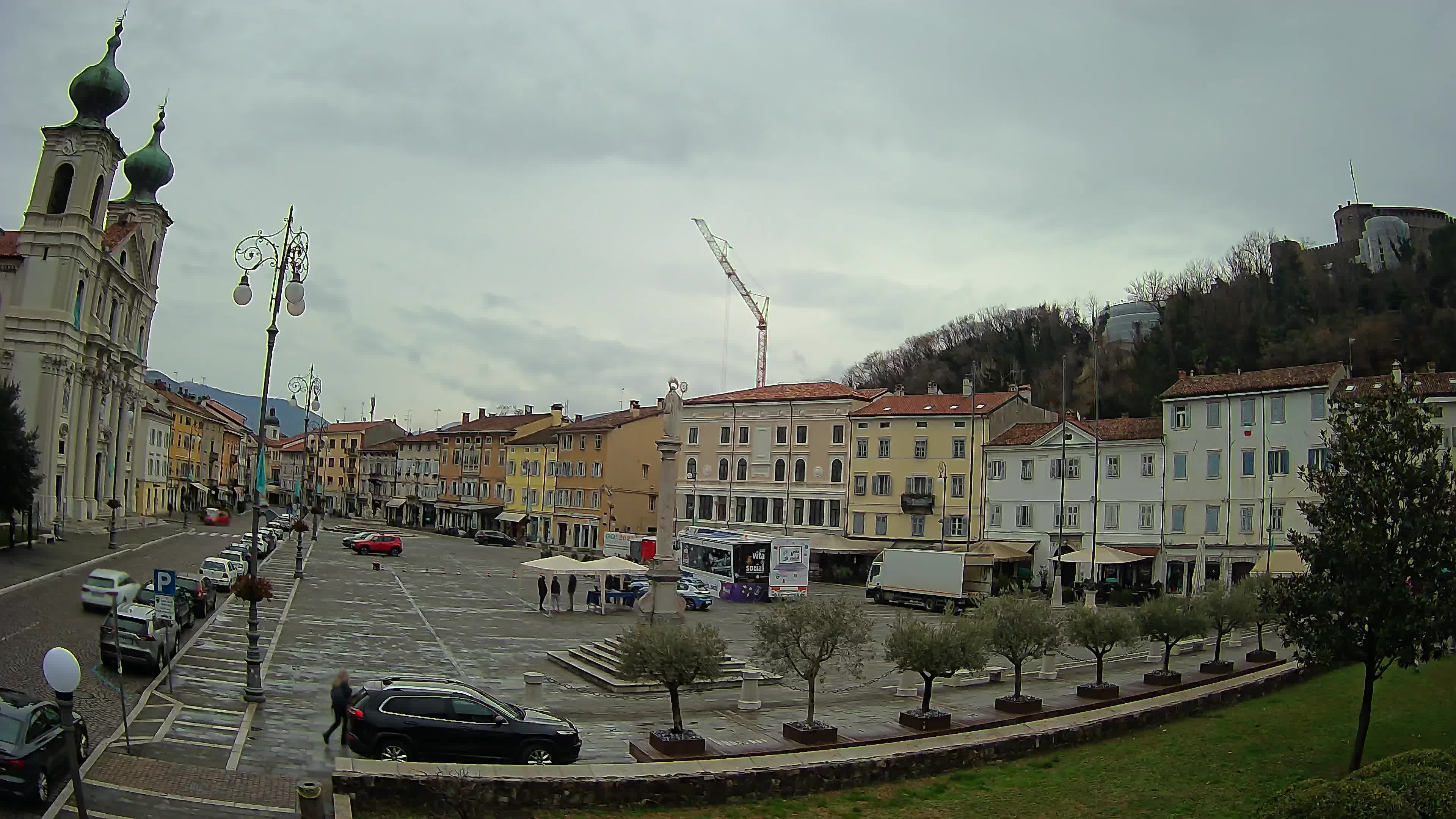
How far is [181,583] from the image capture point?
1242 inches

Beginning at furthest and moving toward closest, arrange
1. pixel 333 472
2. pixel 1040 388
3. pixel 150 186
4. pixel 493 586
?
pixel 333 472, pixel 1040 388, pixel 150 186, pixel 493 586

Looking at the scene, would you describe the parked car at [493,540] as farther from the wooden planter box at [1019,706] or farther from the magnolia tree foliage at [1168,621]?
the wooden planter box at [1019,706]

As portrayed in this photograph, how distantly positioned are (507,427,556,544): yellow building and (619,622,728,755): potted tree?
232ft

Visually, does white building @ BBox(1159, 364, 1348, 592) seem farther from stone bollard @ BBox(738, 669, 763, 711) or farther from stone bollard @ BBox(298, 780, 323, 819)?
stone bollard @ BBox(298, 780, 323, 819)

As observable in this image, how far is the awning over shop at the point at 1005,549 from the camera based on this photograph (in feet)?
192

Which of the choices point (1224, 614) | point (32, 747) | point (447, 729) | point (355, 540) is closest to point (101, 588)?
point (447, 729)

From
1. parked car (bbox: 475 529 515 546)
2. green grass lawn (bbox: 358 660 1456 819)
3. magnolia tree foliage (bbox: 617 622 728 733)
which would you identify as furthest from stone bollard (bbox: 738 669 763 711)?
parked car (bbox: 475 529 515 546)

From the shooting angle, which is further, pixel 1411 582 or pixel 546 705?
pixel 546 705

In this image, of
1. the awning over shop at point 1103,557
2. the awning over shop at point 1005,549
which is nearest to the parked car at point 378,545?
the awning over shop at point 1005,549

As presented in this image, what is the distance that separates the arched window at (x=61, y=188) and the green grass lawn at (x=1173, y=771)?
225ft

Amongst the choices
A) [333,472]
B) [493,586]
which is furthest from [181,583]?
[333,472]

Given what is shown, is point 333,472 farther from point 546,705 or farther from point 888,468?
point 546,705

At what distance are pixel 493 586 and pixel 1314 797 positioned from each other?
1768 inches

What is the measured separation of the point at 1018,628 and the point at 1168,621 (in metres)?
5.94
